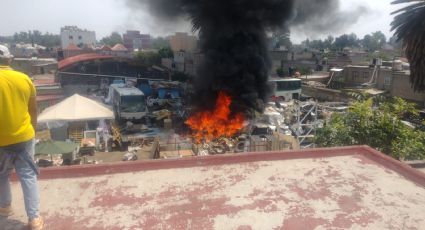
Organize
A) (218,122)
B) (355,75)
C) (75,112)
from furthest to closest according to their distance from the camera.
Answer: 1. (355,75)
2. (218,122)
3. (75,112)

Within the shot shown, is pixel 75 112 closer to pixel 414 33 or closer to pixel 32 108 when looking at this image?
pixel 32 108

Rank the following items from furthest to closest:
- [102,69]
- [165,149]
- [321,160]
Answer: [102,69] < [165,149] < [321,160]

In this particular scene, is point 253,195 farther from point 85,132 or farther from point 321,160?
point 85,132

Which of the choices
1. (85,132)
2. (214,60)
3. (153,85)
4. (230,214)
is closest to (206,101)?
(214,60)

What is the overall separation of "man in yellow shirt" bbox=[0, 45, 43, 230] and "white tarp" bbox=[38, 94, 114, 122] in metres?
9.62

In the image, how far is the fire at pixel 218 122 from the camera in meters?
15.2

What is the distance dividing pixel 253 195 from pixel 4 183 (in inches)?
89.6

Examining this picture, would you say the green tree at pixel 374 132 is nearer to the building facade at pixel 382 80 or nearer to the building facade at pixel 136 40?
the building facade at pixel 382 80

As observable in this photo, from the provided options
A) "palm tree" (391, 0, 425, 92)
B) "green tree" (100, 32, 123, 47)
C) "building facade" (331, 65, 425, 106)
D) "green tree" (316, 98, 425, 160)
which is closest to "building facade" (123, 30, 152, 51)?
"green tree" (100, 32, 123, 47)

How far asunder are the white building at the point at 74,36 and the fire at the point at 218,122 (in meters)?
64.4

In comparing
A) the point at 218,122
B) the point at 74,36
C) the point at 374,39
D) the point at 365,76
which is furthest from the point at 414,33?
the point at 374,39

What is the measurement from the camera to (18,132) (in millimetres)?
2629

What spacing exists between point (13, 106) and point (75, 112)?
10045 millimetres

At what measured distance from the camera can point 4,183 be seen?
2.84 m
